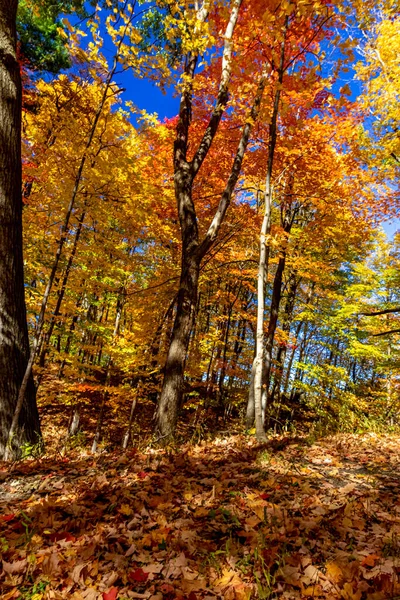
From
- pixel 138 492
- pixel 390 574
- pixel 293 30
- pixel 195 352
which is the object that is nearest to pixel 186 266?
pixel 138 492

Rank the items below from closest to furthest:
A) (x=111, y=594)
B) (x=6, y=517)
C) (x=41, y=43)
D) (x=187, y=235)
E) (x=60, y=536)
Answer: (x=111, y=594), (x=60, y=536), (x=6, y=517), (x=187, y=235), (x=41, y=43)

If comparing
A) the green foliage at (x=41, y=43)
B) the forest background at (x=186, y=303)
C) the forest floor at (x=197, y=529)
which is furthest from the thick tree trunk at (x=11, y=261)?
the green foliage at (x=41, y=43)

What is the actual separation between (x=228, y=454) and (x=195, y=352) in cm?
700

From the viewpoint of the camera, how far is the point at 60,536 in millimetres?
2408

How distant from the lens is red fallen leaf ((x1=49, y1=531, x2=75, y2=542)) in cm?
237

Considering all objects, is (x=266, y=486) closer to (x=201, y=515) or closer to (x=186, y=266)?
(x=201, y=515)

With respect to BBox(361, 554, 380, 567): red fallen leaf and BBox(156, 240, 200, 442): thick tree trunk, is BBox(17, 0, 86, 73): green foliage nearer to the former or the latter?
BBox(156, 240, 200, 442): thick tree trunk

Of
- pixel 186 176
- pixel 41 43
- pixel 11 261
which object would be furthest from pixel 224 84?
pixel 41 43

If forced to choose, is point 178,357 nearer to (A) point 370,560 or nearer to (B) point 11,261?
(B) point 11,261

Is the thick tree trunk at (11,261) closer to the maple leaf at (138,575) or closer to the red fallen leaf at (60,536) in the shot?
the red fallen leaf at (60,536)

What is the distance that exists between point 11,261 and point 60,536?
11.1 feet

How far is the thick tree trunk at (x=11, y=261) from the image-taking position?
4.21 meters

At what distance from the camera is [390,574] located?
1.88 meters

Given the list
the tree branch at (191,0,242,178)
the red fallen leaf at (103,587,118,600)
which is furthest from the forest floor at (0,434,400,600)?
the tree branch at (191,0,242,178)
